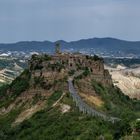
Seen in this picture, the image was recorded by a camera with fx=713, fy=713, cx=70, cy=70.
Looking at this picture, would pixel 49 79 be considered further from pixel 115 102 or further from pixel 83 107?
pixel 83 107

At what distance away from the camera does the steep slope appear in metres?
82.8

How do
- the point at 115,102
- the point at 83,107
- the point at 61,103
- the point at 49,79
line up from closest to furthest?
the point at 83,107
the point at 61,103
the point at 49,79
the point at 115,102

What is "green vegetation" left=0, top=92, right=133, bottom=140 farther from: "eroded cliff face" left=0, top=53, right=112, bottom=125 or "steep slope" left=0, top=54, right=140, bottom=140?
"eroded cliff face" left=0, top=53, right=112, bottom=125

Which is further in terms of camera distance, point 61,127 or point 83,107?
point 83,107

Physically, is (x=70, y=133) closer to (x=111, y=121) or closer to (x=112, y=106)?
(x=111, y=121)

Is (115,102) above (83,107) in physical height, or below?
below

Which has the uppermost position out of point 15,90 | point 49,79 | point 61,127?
point 49,79

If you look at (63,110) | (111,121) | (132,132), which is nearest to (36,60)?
(63,110)

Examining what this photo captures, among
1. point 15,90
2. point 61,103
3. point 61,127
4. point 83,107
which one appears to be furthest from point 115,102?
point 61,127

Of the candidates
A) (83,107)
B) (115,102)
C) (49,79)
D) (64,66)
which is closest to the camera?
(83,107)

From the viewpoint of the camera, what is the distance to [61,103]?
95125 millimetres

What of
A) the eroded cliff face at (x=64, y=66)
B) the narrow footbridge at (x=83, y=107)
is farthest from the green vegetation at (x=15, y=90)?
the narrow footbridge at (x=83, y=107)

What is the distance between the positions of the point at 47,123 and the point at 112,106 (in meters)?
13.9

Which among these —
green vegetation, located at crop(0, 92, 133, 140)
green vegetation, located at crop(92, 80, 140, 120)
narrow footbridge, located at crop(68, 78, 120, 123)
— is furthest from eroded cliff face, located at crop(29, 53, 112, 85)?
green vegetation, located at crop(0, 92, 133, 140)
